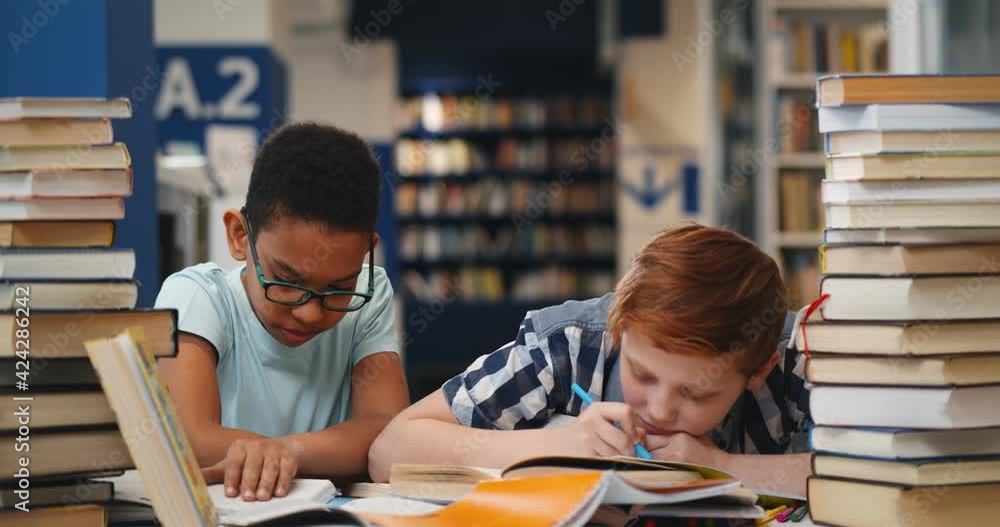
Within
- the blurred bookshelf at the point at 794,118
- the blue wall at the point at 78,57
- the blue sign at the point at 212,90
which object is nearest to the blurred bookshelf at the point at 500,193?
the blue sign at the point at 212,90

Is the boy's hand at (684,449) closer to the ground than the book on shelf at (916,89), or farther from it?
closer to the ground

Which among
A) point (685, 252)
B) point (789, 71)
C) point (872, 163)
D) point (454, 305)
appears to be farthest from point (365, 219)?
point (454, 305)

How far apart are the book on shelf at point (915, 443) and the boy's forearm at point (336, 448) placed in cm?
68

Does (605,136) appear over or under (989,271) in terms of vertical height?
over

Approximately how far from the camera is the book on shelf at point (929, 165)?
1.05m

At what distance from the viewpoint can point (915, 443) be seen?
3.35ft

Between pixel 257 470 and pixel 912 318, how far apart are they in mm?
717

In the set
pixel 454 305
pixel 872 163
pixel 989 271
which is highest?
pixel 872 163

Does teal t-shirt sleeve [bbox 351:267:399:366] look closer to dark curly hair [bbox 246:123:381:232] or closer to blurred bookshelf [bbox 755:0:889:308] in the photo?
dark curly hair [bbox 246:123:381:232]

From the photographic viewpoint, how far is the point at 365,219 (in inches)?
58.9

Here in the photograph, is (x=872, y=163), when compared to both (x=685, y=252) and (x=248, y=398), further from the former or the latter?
(x=248, y=398)

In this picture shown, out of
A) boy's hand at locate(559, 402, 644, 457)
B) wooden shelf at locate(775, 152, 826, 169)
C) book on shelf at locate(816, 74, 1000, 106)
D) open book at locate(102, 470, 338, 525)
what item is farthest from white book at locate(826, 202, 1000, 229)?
wooden shelf at locate(775, 152, 826, 169)

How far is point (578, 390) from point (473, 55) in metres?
8.45

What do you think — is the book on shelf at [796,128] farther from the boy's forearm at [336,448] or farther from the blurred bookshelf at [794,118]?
the boy's forearm at [336,448]
